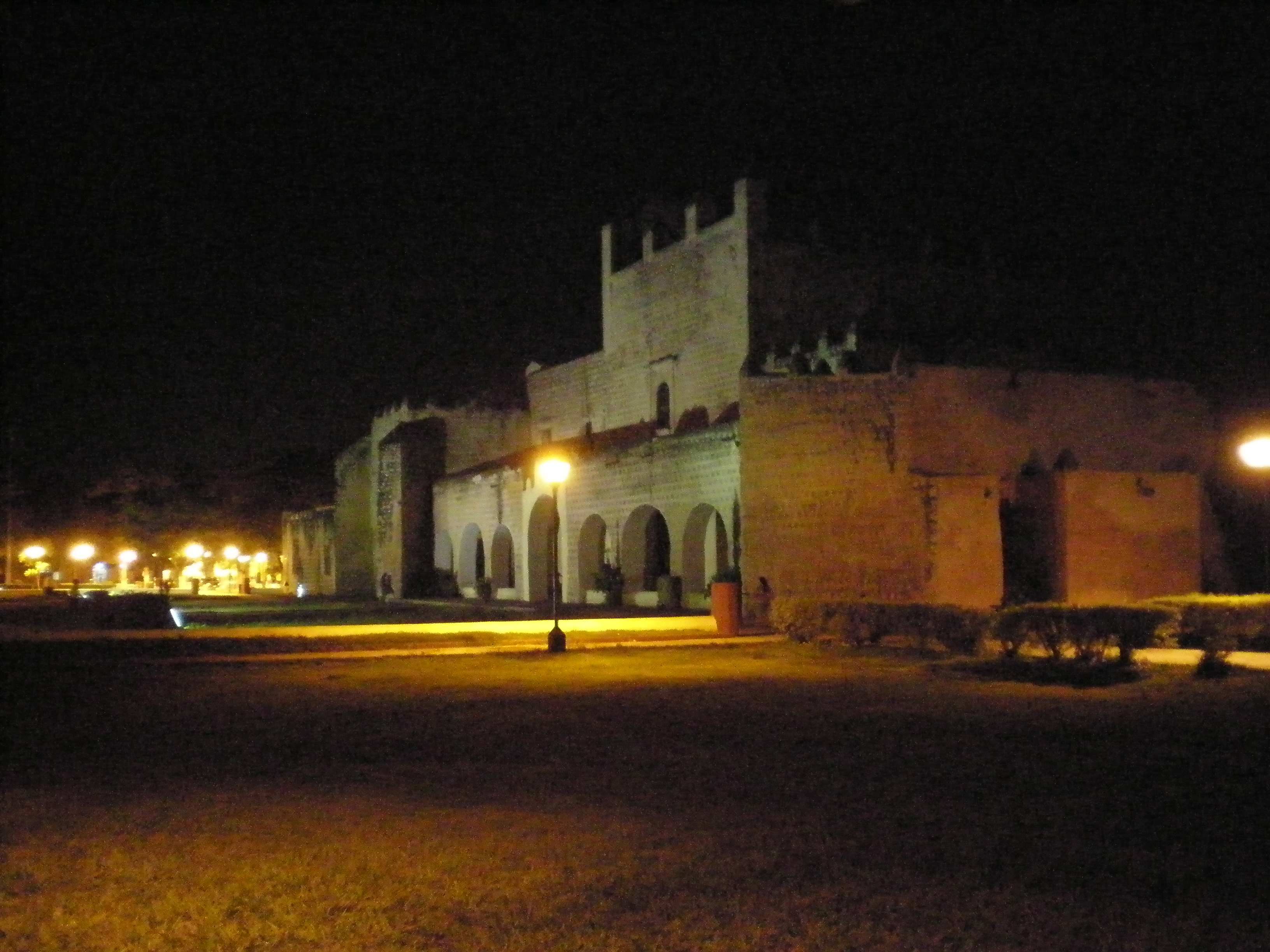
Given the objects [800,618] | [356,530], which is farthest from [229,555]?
[800,618]

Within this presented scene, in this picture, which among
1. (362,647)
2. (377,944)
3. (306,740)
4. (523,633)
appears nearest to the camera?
(377,944)

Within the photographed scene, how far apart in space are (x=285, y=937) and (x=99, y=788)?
133 inches

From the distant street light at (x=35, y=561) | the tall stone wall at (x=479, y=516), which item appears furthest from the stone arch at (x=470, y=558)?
the distant street light at (x=35, y=561)

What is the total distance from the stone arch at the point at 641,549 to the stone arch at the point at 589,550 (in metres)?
1.36

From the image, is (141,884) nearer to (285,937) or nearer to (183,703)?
(285,937)

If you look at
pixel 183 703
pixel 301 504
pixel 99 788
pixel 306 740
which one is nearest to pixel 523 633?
pixel 183 703

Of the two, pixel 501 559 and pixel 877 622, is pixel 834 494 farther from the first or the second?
pixel 501 559

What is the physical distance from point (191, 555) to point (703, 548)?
40.3 m

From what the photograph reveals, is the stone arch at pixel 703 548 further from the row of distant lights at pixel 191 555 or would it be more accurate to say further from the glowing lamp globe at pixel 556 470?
the row of distant lights at pixel 191 555

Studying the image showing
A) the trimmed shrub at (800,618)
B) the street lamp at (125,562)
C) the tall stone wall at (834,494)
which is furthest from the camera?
the street lamp at (125,562)

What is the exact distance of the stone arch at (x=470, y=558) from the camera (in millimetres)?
39750

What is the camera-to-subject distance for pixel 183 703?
12.1 metres

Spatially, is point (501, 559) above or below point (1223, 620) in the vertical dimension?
above

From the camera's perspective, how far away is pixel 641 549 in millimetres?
30500
